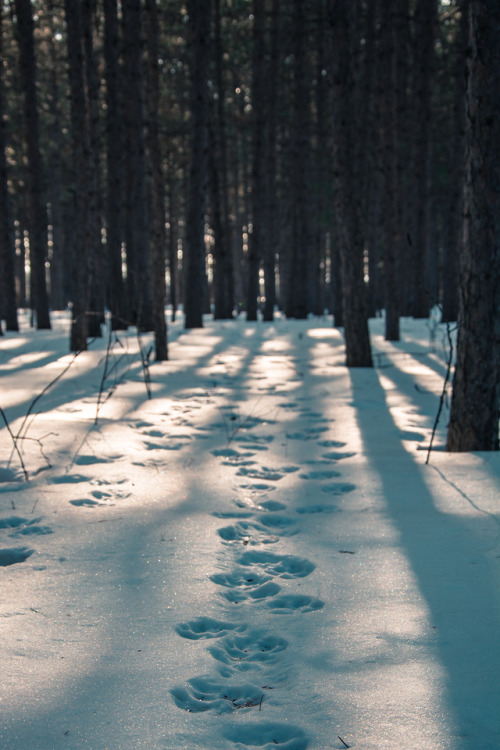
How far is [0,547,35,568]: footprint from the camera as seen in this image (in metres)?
2.54

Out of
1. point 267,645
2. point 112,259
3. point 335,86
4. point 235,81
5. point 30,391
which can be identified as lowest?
point 267,645

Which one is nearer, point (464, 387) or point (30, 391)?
point (464, 387)

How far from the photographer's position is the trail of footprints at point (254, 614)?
5.48ft

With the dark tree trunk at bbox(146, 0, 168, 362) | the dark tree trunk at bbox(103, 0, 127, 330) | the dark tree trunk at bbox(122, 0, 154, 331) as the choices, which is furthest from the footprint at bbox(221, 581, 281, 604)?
the dark tree trunk at bbox(103, 0, 127, 330)

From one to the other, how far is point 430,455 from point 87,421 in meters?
2.77

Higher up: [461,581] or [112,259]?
[112,259]

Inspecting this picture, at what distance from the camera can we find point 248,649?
6.54 ft

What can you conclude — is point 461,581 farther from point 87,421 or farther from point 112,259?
point 112,259

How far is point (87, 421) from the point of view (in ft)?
16.3

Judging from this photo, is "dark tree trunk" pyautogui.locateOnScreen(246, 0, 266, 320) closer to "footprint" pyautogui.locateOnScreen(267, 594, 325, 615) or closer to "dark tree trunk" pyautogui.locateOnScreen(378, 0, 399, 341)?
"dark tree trunk" pyautogui.locateOnScreen(378, 0, 399, 341)

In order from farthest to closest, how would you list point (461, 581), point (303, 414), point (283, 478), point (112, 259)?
point (112, 259) → point (303, 414) → point (283, 478) → point (461, 581)

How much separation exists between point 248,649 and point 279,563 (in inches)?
25.4

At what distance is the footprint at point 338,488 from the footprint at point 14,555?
1.70m

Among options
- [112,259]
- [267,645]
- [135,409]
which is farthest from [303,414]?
[112,259]
